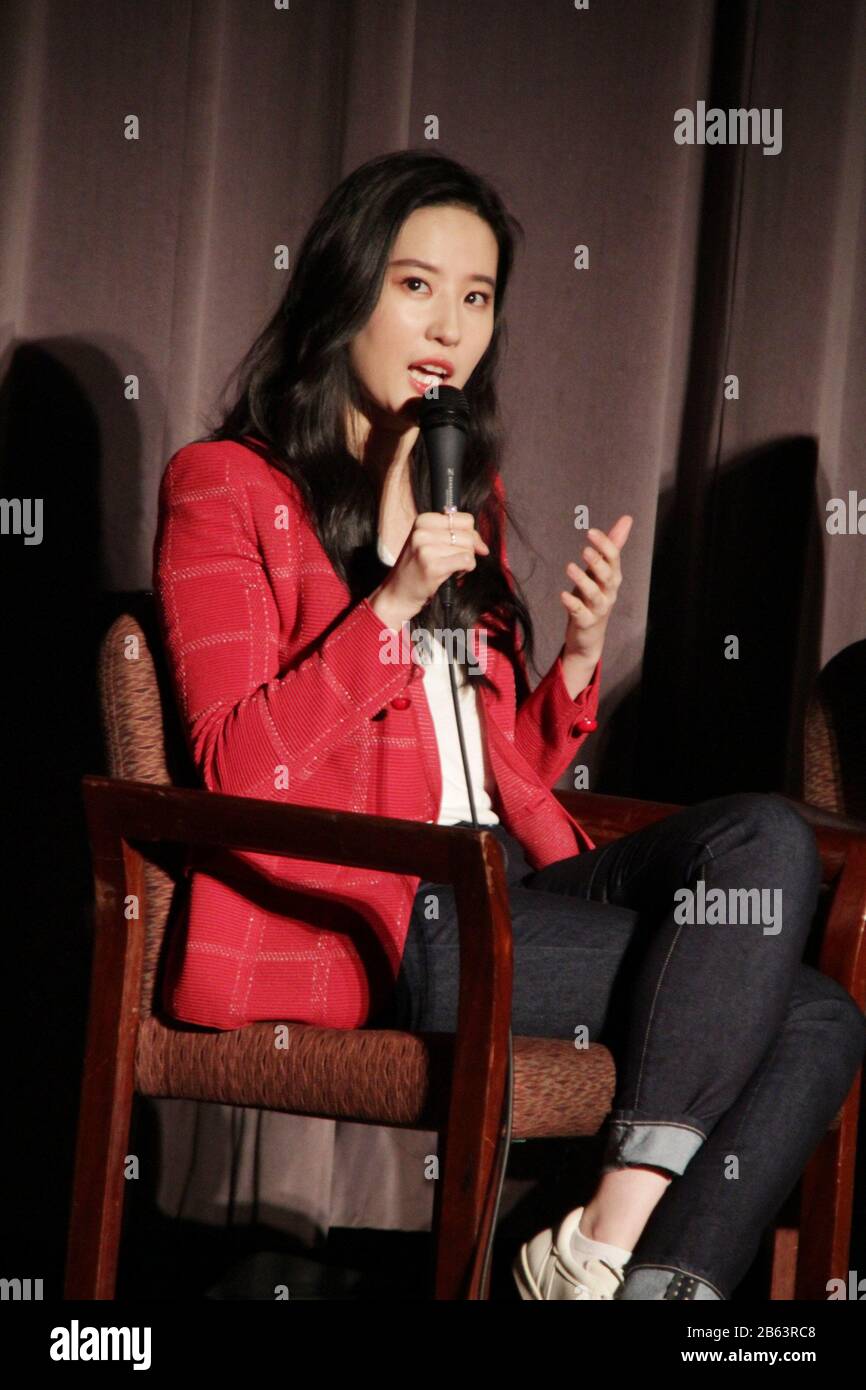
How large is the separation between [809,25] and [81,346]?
107cm

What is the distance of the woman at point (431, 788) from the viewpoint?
116 centimetres

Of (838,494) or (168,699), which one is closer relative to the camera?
(168,699)

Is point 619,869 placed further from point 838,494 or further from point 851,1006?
point 838,494

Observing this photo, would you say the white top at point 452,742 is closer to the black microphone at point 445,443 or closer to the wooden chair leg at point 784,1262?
the black microphone at point 445,443

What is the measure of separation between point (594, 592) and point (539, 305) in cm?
67

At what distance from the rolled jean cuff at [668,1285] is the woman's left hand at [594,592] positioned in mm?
594

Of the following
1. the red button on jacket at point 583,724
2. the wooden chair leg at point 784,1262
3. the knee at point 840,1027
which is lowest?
the wooden chair leg at point 784,1262

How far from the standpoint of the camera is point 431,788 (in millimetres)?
1400

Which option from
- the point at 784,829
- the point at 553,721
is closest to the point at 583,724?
the point at 553,721

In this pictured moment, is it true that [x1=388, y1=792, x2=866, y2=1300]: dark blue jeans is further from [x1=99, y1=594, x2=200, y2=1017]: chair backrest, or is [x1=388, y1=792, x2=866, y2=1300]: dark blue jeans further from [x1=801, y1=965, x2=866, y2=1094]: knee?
[x1=99, y1=594, x2=200, y2=1017]: chair backrest

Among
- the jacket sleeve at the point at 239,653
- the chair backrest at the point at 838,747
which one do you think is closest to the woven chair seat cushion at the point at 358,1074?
the jacket sleeve at the point at 239,653

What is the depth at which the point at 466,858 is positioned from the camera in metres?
1.10

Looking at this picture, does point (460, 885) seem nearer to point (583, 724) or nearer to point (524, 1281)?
point (524, 1281)

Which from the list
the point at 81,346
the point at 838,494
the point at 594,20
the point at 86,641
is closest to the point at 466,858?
the point at 86,641
